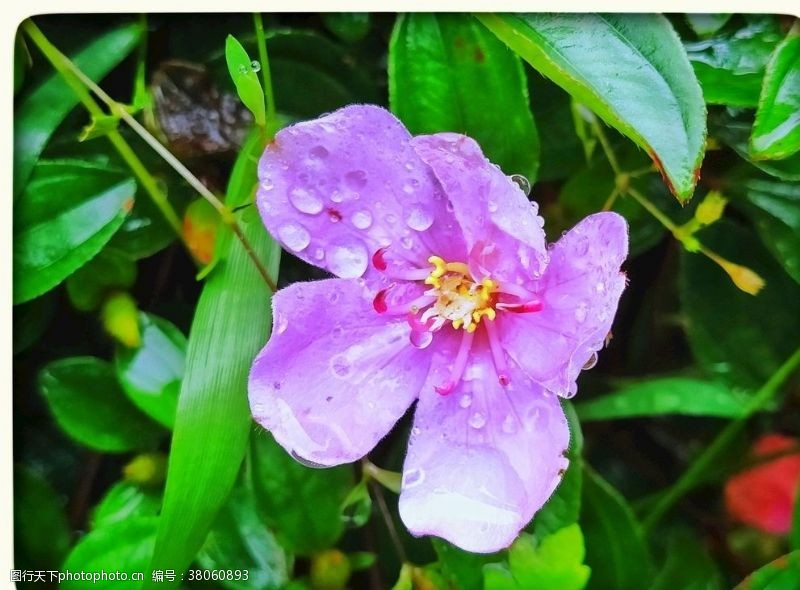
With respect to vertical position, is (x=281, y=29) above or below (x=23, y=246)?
above

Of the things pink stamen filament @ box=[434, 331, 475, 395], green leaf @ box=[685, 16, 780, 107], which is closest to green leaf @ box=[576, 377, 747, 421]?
pink stamen filament @ box=[434, 331, 475, 395]

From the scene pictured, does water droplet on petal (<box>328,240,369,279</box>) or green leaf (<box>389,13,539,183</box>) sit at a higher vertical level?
green leaf (<box>389,13,539,183</box>)

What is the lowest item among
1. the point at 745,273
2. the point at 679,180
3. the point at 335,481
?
the point at 335,481

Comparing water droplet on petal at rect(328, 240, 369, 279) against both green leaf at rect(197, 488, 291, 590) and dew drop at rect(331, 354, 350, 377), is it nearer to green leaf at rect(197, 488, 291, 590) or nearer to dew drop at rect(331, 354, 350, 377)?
dew drop at rect(331, 354, 350, 377)

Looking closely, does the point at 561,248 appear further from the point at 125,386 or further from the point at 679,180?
the point at 125,386

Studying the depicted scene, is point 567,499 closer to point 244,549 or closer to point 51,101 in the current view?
point 244,549

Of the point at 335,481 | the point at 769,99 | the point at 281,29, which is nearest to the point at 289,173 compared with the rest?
the point at 281,29

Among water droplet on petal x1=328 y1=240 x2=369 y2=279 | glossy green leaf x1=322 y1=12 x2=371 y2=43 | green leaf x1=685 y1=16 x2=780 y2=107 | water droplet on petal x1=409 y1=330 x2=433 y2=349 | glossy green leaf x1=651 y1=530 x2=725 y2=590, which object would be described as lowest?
glossy green leaf x1=651 y1=530 x2=725 y2=590
